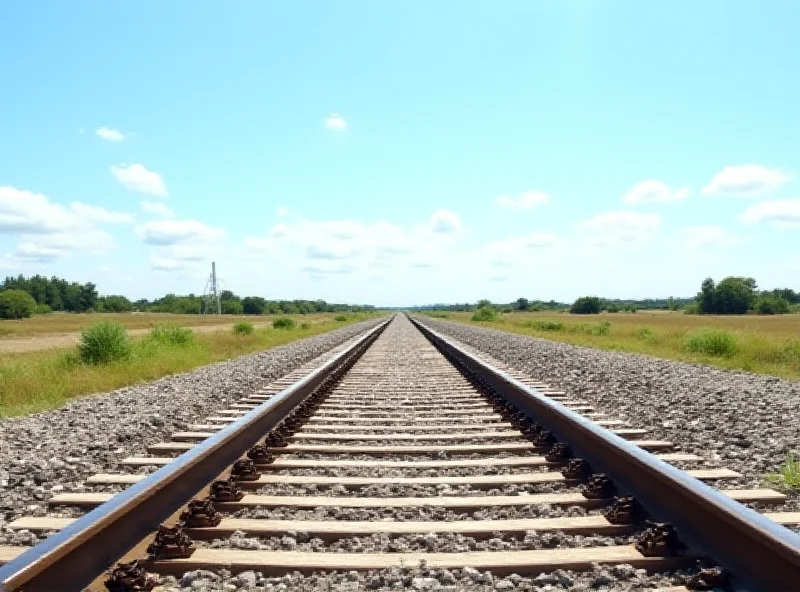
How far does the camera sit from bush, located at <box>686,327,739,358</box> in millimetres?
13680

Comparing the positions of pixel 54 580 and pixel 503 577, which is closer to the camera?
pixel 54 580

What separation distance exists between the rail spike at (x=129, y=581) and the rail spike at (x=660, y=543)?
1.77 meters

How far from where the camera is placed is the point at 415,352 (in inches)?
596

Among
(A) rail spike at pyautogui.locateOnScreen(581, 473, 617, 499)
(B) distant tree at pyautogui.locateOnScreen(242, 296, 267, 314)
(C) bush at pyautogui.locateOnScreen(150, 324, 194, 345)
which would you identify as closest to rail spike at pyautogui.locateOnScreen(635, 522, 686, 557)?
(A) rail spike at pyautogui.locateOnScreen(581, 473, 617, 499)

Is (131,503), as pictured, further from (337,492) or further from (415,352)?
(415,352)

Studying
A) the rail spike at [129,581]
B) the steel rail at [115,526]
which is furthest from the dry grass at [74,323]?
the rail spike at [129,581]

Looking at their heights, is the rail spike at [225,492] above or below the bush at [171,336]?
below

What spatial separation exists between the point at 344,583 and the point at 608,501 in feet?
4.86

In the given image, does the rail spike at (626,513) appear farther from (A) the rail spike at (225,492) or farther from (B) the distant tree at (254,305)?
(B) the distant tree at (254,305)

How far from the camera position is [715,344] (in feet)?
46.8

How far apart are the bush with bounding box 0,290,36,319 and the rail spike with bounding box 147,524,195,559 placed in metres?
114

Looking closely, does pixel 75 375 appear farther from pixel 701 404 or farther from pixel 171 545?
pixel 701 404

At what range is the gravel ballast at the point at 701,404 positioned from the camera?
444 centimetres

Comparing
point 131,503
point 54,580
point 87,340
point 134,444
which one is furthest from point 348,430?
point 87,340
